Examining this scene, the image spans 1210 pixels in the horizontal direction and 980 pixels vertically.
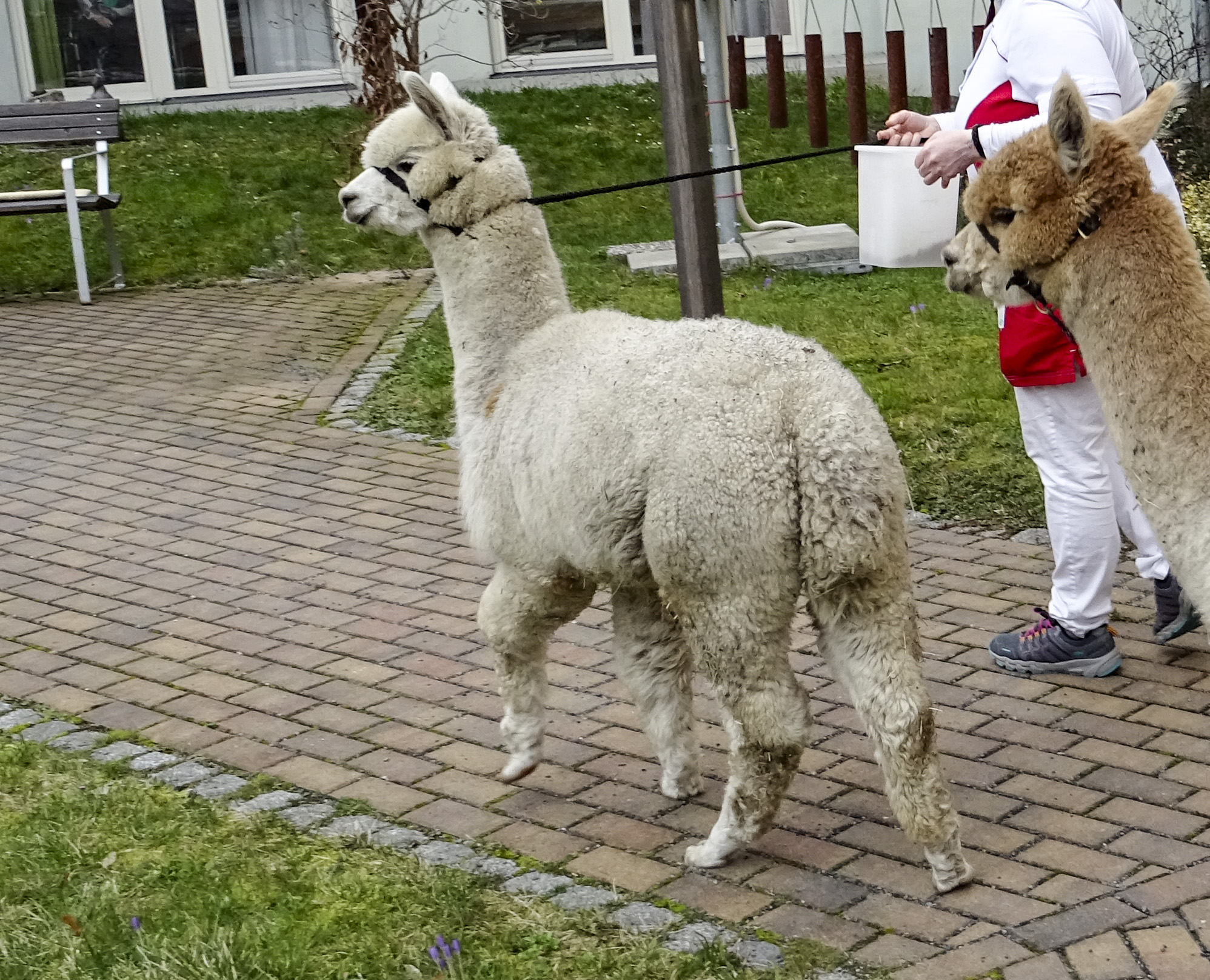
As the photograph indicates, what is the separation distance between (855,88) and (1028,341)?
6.03 m

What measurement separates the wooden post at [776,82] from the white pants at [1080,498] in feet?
20.4

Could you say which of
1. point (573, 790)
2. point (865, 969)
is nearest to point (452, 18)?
point (573, 790)

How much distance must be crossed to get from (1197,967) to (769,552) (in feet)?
3.87

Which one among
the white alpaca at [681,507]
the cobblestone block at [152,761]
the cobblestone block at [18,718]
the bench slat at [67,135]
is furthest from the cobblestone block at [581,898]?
the bench slat at [67,135]

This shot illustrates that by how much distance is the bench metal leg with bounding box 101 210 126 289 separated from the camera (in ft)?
36.8

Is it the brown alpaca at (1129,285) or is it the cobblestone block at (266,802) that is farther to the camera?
the cobblestone block at (266,802)

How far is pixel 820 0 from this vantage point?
15352mm

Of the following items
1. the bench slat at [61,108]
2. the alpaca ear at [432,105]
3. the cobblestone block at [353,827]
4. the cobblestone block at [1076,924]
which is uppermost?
the bench slat at [61,108]

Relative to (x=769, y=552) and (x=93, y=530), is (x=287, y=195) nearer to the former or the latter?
(x=93, y=530)

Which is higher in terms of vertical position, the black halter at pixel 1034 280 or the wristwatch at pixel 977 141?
the wristwatch at pixel 977 141

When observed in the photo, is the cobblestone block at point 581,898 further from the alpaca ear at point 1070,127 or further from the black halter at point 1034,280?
the alpaca ear at point 1070,127

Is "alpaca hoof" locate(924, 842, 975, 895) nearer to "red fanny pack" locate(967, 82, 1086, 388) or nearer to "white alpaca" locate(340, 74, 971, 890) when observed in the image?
"white alpaca" locate(340, 74, 971, 890)

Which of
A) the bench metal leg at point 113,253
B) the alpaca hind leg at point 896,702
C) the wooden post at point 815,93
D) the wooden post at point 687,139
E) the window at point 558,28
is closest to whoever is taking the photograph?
the alpaca hind leg at point 896,702

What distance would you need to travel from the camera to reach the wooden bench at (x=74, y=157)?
426 inches
